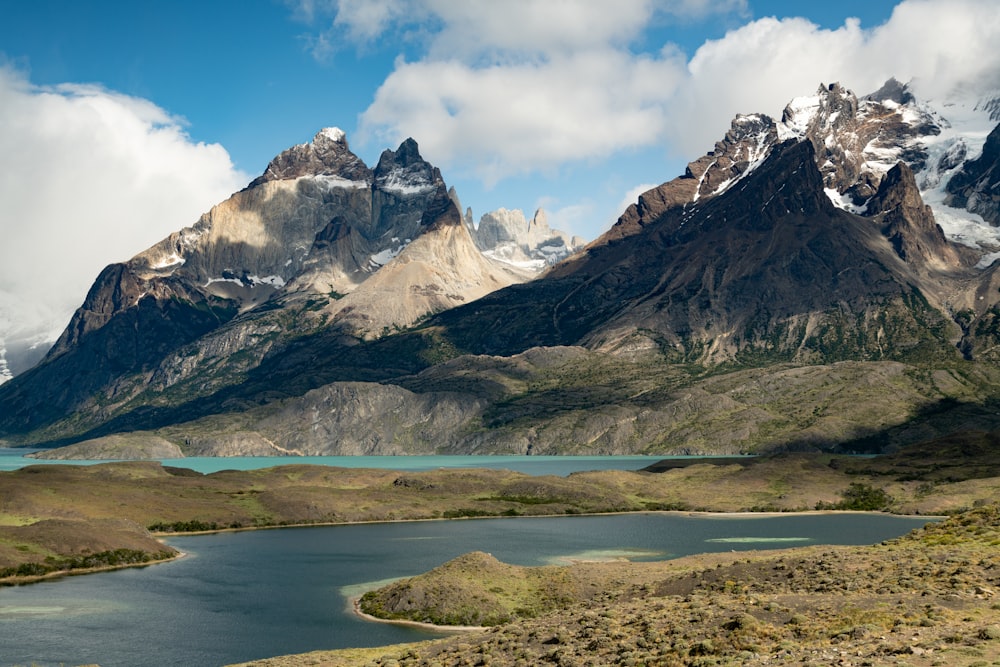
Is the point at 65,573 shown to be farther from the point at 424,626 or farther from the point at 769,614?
the point at 769,614

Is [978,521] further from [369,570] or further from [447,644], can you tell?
[369,570]

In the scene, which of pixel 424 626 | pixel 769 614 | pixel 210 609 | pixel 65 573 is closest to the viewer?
pixel 769 614

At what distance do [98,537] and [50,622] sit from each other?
66.3 m

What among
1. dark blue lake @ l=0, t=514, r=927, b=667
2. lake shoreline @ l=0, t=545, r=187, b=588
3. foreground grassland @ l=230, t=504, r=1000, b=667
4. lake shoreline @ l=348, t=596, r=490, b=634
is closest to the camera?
foreground grassland @ l=230, t=504, r=1000, b=667

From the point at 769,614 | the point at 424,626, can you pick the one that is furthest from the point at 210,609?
the point at 769,614

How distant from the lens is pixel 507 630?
3656 inches

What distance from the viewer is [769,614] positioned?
75562mm

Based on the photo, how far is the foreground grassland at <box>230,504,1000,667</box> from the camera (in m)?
63.0

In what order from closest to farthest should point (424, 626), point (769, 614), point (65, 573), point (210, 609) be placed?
point (769, 614), point (424, 626), point (210, 609), point (65, 573)

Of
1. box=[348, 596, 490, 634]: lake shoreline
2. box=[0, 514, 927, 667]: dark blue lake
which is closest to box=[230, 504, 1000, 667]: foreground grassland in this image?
box=[348, 596, 490, 634]: lake shoreline

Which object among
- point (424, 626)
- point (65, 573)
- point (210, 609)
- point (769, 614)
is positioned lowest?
point (424, 626)

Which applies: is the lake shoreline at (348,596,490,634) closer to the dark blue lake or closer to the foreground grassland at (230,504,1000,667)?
the dark blue lake

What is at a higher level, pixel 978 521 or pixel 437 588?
pixel 978 521

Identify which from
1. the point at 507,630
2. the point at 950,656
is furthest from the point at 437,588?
the point at 950,656
